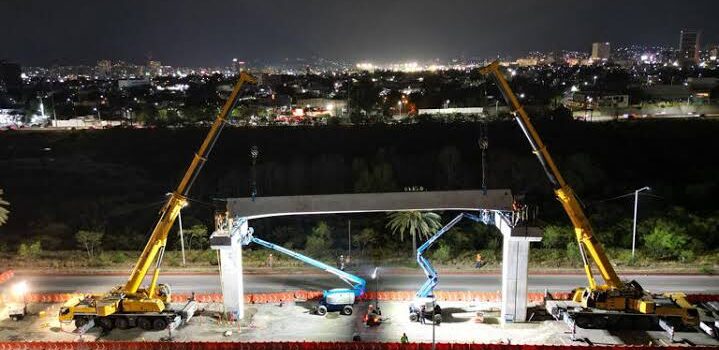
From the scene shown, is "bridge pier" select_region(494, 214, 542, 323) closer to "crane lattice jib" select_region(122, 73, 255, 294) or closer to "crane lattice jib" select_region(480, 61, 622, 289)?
"crane lattice jib" select_region(480, 61, 622, 289)

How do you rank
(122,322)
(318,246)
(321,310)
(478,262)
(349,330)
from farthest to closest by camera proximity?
1. (318,246)
2. (478,262)
3. (321,310)
4. (122,322)
5. (349,330)

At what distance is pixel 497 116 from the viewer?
102375 millimetres

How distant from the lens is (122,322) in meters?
29.1

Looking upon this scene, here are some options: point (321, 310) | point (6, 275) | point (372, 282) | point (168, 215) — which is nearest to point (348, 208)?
point (321, 310)

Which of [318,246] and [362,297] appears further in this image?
[318,246]

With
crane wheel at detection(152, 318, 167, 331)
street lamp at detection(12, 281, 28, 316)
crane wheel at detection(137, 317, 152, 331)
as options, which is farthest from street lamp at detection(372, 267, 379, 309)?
street lamp at detection(12, 281, 28, 316)

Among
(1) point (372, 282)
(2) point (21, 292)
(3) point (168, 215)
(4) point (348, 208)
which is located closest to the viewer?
(3) point (168, 215)

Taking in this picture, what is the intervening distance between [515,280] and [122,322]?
21440 mm

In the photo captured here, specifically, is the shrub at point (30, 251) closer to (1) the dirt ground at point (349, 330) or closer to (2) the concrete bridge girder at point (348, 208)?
(1) the dirt ground at point (349, 330)

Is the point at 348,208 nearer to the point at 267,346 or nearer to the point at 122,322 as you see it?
the point at 267,346

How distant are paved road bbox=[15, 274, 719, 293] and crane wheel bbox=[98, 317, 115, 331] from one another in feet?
24.1

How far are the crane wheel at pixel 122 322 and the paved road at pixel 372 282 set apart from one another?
23.3 ft

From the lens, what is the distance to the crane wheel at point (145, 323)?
95.5 ft

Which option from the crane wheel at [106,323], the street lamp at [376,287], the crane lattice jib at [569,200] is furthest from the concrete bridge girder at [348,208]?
the crane wheel at [106,323]
